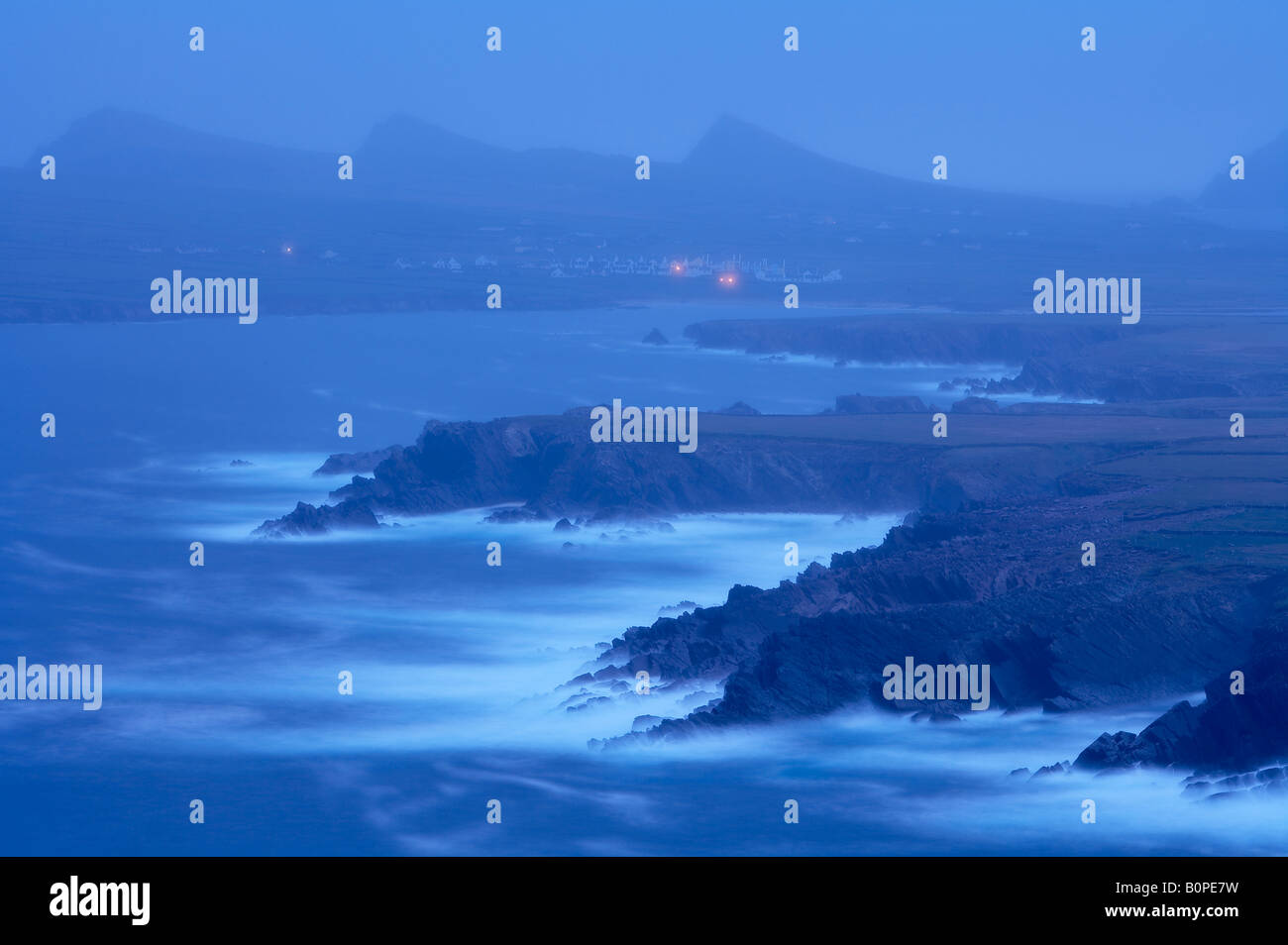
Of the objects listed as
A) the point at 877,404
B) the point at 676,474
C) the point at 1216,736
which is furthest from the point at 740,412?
the point at 1216,736

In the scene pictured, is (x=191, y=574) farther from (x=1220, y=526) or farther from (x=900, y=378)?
(x=900, y=378)

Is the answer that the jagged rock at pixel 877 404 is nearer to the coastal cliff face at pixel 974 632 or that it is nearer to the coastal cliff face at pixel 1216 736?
the coastal cliff face at pixel 974 632

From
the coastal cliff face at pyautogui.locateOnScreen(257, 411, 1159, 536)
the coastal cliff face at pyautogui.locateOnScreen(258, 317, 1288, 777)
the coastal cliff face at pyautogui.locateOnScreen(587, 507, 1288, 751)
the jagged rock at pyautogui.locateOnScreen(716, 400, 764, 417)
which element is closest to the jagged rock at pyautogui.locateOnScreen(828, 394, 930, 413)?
the coastal cliff face at pyautogui.locateOnScreen(258, 317, 1288, 777)

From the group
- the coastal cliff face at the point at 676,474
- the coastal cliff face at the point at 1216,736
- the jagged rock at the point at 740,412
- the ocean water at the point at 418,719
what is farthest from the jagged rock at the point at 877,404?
the coastal cliff face at the point at 1216,736

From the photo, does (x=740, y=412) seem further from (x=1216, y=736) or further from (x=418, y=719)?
(x=1216, y=736)

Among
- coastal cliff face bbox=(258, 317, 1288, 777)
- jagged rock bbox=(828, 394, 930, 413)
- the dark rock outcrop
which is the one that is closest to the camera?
the dark rock outcrop

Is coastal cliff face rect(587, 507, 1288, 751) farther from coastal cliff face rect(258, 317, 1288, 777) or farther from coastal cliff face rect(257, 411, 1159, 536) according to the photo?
coastal cliff face rect(257, 411, 1159, 536)

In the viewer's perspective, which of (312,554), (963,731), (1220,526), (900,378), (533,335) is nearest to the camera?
(963,731)

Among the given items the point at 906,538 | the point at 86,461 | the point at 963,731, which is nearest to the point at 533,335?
the point at 86,461
